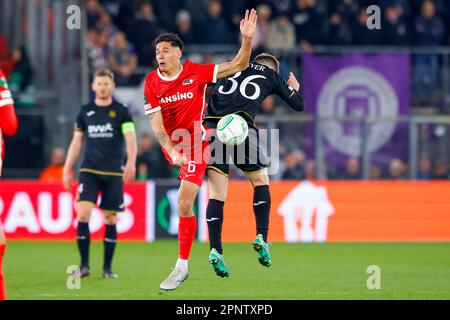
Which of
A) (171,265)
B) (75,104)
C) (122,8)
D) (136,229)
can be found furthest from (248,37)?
(122,8)

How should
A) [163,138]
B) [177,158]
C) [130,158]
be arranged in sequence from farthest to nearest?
[130,158] → [163,138] → [177,158]

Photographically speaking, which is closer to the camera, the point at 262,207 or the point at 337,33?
the point at 262,207

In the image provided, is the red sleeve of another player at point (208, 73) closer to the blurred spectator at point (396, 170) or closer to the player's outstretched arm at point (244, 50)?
the player's outstretched arm at point (244, 50)

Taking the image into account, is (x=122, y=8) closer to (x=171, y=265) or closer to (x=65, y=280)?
(x=171, y=265)

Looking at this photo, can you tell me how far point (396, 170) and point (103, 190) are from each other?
7297 millimetres

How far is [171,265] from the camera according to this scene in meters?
14.0

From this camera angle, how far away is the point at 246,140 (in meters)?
10.9

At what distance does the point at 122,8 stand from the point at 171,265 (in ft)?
26.1

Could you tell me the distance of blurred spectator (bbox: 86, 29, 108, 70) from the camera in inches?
745

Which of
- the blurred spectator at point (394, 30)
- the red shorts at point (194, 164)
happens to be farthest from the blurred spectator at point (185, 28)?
the red shorts at point (194, 164)

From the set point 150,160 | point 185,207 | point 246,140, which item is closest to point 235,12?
point 150,160

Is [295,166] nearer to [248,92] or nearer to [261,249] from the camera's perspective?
[248,92]

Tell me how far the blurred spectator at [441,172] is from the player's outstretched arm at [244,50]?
9.11m

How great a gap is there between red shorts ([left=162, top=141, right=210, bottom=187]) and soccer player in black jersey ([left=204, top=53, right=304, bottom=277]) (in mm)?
233
